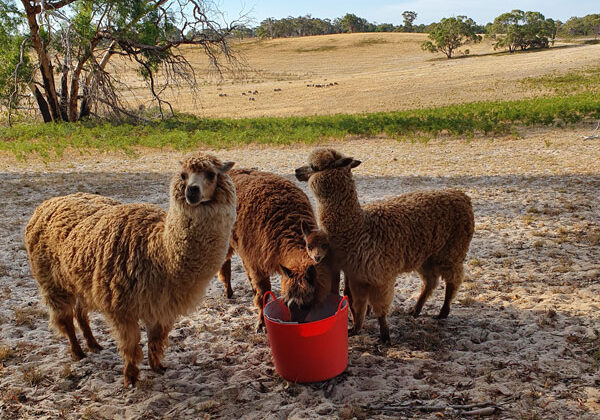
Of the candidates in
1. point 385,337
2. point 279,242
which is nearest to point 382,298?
point 385,337

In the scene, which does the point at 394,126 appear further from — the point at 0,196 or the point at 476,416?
the point at 476,416

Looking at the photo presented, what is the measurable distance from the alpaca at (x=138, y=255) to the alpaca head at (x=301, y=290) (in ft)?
2.07

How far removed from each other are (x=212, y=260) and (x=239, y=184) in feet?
6.06

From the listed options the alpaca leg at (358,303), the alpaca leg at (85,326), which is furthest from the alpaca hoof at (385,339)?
the alpaca leg at (85,326)

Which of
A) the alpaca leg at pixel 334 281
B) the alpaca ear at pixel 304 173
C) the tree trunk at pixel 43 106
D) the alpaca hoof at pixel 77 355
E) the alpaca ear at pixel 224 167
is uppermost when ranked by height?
the tree trunk at pixel 43 106

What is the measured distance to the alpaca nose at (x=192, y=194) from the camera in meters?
3.36

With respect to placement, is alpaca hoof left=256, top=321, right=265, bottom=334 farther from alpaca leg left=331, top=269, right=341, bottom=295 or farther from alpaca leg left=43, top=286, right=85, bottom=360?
alpaca leg left=43, top=286, right=85, bottom=360

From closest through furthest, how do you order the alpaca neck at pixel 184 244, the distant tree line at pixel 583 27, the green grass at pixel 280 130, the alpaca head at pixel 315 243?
the alpaca neck at pixel 184 244, the alpaca head at pixel 315 243, the green grass at pixel 280 130, the distant tree line at pixel 583 27

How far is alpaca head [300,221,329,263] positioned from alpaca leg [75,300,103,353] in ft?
7.13

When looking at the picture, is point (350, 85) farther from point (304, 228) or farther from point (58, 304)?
point (58, 304)

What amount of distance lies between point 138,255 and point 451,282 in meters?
3.15

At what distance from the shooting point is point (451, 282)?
4984 millimetres

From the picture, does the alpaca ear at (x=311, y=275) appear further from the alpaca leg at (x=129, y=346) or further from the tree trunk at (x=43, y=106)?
the tree trunk at (x=43, y=106)

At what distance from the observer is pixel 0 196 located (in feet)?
33.9
